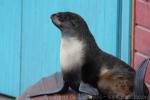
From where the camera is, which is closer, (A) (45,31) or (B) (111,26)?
(B) (111,26)

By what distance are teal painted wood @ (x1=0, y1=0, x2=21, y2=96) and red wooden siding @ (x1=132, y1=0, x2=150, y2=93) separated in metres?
1.12

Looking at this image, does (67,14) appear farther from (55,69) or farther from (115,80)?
(55,69)

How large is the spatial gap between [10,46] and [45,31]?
406 millimetres

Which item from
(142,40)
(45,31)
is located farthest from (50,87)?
(45,31)

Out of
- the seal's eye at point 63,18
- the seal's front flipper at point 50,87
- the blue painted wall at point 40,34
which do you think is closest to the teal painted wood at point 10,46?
the blue painted wall at point 40,34

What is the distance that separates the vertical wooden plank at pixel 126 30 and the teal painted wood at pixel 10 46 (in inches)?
39.3

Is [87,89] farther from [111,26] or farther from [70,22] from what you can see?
[111,26]

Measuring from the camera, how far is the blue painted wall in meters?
4.60

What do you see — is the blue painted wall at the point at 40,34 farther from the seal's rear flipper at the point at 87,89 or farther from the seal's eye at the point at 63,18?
the seal's rear flipper at the point at 87,89

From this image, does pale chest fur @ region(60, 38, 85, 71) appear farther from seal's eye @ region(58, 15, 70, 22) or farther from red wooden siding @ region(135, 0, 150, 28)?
red wooden siding @ region(135, 0, 150, 28)

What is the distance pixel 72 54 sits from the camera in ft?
10.4

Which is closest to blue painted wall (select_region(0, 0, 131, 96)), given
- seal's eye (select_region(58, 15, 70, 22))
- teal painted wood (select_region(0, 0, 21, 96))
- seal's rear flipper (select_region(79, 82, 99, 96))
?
teal painted wood (select_region(0, 0, 21, 96))

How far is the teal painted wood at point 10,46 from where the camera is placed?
529 centimetres

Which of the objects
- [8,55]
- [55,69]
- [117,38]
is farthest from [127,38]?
[8,55]
